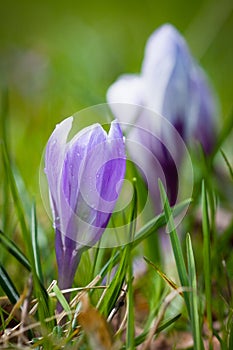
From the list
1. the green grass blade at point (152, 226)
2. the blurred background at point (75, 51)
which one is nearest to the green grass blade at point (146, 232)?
the green grass blade at point (152, 226)

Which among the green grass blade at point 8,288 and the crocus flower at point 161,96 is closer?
the green grass blade at point 8,288

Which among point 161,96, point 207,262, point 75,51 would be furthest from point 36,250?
point 75,51

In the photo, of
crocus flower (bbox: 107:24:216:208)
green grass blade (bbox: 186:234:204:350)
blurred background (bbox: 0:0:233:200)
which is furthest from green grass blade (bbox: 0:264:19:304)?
blurred background (bbox: 0:0:233:200)

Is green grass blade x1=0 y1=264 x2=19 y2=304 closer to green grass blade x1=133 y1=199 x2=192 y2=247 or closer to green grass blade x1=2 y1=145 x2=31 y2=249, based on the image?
green grass blade x1=2 y1=145 x2=31 y2=249

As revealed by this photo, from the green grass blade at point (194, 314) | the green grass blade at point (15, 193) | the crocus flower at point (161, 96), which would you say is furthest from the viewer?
the crocus flower at point (161, 96)

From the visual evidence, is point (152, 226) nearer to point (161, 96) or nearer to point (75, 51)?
point (161, 96)

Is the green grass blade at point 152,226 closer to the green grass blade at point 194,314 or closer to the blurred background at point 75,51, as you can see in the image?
the green grass blade at point 194,314
